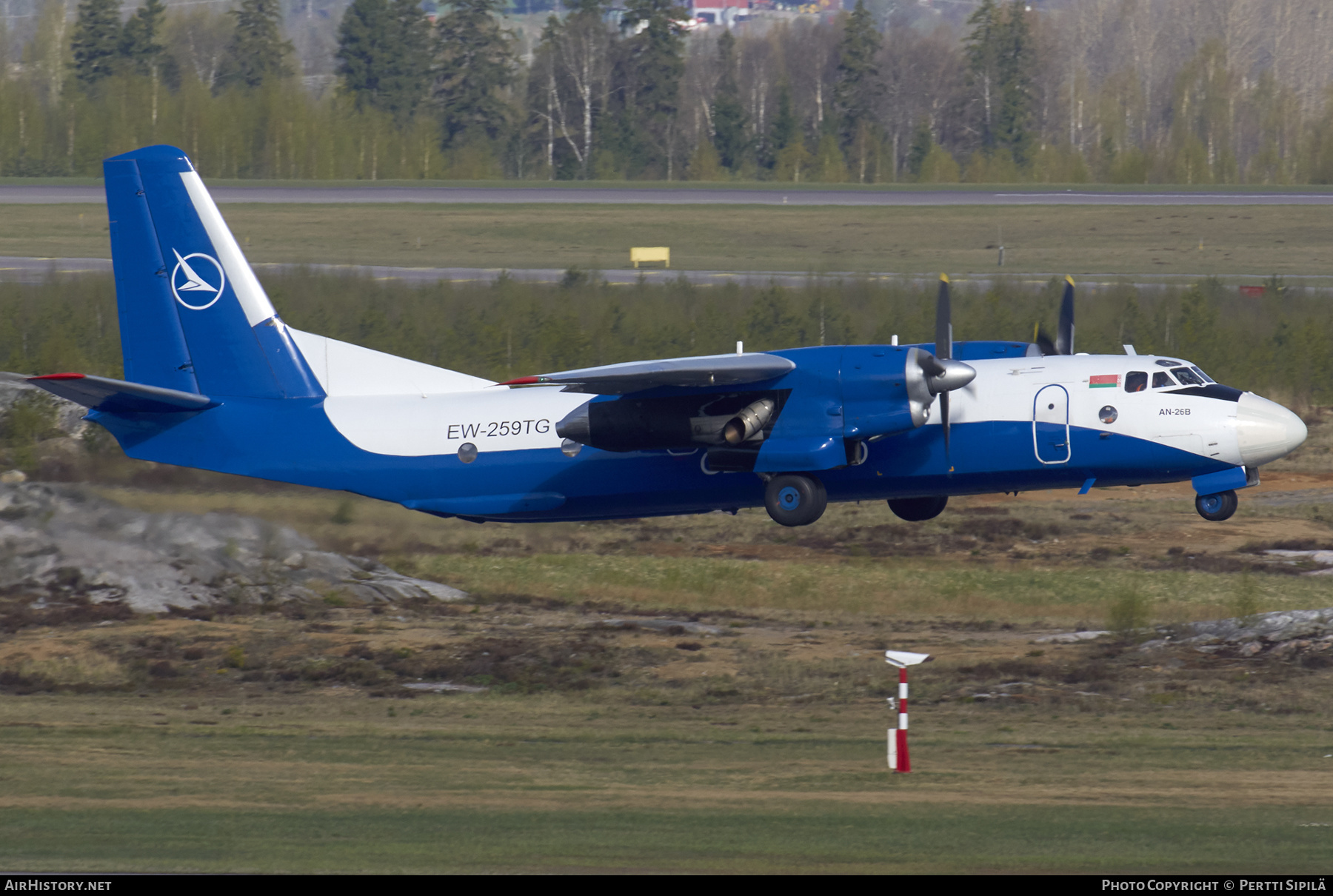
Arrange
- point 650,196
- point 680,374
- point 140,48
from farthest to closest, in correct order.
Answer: point 140,48 → point 650,196 → point 680,374

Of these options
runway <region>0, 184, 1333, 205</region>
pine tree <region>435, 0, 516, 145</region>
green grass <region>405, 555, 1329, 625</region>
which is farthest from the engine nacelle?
pine tree <region>435, 0, 516, 145</region>

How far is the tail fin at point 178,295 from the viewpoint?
28.0 m

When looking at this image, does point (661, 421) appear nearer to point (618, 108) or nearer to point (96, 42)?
point (618, 108)

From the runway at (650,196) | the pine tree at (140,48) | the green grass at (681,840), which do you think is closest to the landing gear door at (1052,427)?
the green grass at (681,840)

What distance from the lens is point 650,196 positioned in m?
80.0

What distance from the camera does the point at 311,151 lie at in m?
94.5

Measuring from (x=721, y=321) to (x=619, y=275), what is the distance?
1250 centimetres

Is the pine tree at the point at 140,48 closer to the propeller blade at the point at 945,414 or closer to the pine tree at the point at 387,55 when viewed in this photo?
the pine tree at the point at 387,55

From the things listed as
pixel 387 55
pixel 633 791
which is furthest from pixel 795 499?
pixel 387 55

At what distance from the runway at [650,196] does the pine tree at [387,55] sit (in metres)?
27.1

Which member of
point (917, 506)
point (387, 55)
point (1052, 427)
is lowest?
point (917, 506)

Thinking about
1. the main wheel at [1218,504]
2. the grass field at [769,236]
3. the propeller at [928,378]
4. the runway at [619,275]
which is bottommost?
the main wheel at [1218,504]

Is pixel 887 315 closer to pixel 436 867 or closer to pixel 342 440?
pixel 342 440

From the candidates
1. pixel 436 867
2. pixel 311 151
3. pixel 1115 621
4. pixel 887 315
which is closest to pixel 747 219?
pixel 887 315
